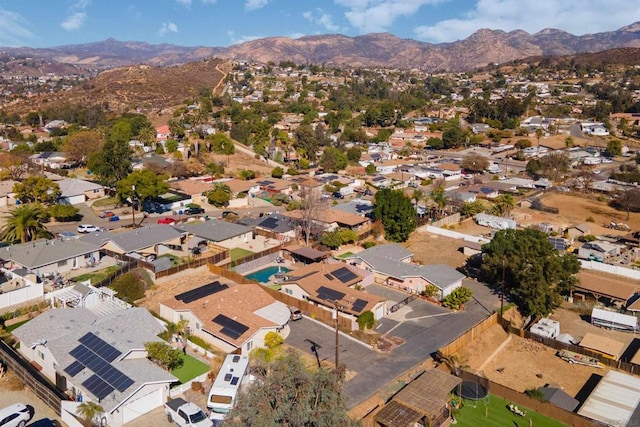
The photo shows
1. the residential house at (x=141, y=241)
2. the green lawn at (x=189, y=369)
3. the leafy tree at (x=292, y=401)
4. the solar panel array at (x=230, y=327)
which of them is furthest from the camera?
the residential house at (x=141, y=241)

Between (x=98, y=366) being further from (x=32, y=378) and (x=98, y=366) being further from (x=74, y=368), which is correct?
(x=32, y=378)

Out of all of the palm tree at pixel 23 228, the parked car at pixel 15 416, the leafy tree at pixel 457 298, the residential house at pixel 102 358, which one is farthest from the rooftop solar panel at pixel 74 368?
the palm tree at pixel 23 228

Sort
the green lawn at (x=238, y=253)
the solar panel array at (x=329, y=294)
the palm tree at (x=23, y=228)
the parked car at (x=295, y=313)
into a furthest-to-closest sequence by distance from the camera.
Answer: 1. the green lawn at (x=238, y=253)
2. the palm tree at (x=23, y=228)
3. the solar panel array at (x=329, y=294)
4. the parked car at (x=295, y=313)

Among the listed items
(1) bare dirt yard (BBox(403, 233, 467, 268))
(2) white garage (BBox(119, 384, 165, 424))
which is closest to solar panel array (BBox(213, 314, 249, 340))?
(2) white garage (BBox(119, 384, 165, 424))

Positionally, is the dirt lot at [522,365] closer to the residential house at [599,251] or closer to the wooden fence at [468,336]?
the wooden fence at [468,336]

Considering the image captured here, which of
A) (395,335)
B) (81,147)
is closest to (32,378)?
(395,335)

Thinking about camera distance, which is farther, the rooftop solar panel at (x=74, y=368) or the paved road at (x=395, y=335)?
the paved road at (x=395, y=335)
